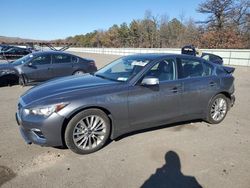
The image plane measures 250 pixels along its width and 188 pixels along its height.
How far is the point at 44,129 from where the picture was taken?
13.7ft

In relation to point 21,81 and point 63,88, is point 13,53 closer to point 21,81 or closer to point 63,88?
point 21,81

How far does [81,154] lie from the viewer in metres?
4.51

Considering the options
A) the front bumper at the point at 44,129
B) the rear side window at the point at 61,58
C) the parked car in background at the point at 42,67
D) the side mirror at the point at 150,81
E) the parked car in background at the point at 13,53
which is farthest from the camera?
the parked car in background at the point at 13,53

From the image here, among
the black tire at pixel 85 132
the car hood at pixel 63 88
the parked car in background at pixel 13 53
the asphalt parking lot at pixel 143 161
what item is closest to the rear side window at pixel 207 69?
the asphalt parking lot at pixel 143 161

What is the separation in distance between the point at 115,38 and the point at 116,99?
9603 centimetres

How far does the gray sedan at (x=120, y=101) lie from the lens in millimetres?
4258

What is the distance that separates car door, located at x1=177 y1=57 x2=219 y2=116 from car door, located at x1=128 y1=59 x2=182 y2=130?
0.18 m

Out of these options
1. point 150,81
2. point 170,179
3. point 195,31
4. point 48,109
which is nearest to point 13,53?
point 48,109

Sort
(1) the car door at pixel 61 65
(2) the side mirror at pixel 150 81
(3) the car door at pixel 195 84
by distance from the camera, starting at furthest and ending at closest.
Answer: (1) the car door at pixel 61 65, (3) the car door at pixel 195 84, (2) the side mirror at pixel 150 81

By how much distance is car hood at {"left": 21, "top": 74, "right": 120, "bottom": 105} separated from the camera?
441cm

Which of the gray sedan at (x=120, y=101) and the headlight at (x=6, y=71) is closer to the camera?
the gray sedan at (x=120, y=101)

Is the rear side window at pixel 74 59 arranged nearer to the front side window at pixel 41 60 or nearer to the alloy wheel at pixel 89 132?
the front side window at pixel 41 60

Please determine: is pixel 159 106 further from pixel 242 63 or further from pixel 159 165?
pixel 242 63

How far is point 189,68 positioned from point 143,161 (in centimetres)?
233
